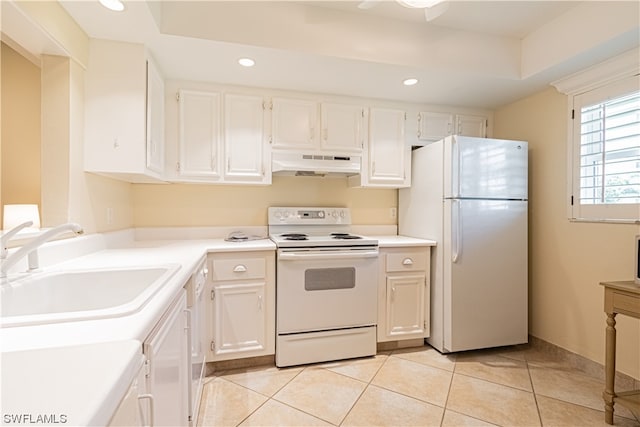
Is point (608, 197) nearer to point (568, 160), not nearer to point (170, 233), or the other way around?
point (568, 160)

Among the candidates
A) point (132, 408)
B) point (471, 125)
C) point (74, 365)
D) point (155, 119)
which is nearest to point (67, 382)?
point (74, 365)

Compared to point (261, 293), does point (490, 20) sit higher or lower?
higher

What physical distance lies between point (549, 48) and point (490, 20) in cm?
46

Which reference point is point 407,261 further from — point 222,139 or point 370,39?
point 222,139

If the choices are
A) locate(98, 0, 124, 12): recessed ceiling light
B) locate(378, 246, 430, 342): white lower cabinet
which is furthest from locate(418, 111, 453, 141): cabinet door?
locate(98, 0, 124, 12): recessed ceiling light

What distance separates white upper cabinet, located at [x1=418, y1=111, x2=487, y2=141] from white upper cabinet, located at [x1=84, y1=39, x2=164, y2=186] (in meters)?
2.29

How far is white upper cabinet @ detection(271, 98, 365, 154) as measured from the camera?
2.59 meters

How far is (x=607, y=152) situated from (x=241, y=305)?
2735 millimetres

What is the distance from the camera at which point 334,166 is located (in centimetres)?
267

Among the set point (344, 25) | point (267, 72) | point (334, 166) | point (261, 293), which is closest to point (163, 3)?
point (267, 72)

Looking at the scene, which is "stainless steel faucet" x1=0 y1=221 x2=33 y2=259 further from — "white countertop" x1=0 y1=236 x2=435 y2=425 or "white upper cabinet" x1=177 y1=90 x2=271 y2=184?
"white upper cabinet" x1=177 y1=90 x2=271 y2=184

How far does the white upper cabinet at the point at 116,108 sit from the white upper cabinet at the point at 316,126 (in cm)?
99

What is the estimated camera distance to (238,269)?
218cm

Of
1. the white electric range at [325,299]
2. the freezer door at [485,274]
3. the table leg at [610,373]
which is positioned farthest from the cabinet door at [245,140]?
the table leg at [610,373]
